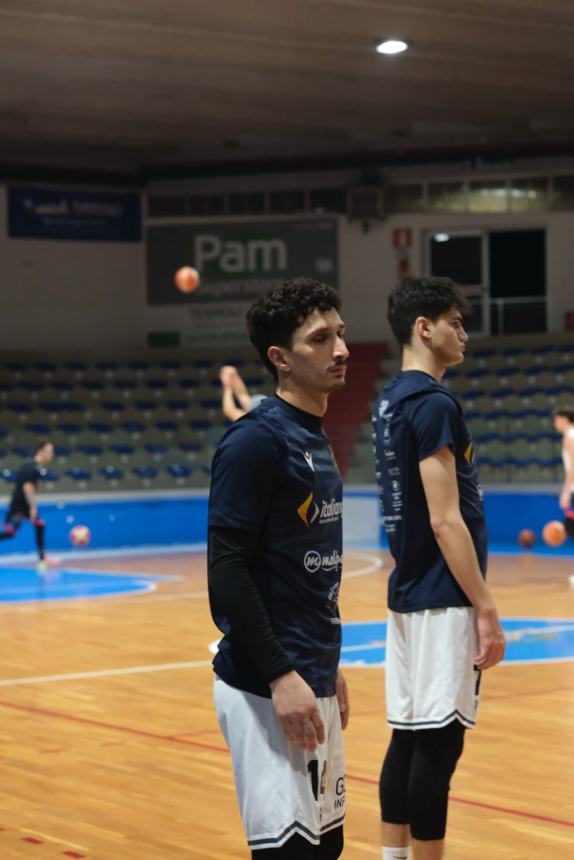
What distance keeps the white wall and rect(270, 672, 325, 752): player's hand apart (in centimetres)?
2378

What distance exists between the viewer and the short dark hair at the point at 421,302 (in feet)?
14.8

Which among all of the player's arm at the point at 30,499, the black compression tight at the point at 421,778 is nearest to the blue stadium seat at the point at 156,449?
the player's arm at the point at 30,499

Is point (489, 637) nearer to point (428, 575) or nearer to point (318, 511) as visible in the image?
point (428, 575)

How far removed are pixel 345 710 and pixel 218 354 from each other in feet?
77.3

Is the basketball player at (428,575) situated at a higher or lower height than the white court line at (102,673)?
higher

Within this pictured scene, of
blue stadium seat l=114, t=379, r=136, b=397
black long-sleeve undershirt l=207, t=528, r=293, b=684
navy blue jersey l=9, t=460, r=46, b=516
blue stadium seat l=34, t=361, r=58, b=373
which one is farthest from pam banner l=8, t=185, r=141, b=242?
black long-sleeve undershirt l=207, t=528, r=293, b=684

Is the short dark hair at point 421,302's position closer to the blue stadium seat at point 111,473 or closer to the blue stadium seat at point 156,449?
the blue stadium seat at point 111,473

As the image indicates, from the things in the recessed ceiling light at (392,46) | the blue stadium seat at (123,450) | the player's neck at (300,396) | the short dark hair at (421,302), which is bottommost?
the blue stadium seat at (123,450)

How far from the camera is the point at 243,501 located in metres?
3.17

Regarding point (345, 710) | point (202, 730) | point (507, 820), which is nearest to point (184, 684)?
point (202, 730)

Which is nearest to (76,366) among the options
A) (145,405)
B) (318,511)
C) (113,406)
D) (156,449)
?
(113,406)

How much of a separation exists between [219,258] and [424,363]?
77.9ft

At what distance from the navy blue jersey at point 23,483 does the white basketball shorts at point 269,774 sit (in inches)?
590

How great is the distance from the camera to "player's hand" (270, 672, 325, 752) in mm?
3080
